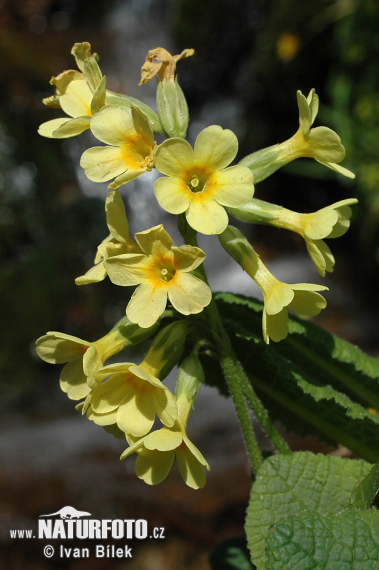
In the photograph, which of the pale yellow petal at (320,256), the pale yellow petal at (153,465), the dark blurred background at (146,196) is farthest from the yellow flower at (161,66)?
the dark blurred background at (146,196)

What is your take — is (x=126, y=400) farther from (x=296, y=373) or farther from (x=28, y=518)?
(x=28, y=518)

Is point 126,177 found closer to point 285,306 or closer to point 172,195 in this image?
point 172,195

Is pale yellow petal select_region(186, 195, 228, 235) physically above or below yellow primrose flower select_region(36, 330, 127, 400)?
above

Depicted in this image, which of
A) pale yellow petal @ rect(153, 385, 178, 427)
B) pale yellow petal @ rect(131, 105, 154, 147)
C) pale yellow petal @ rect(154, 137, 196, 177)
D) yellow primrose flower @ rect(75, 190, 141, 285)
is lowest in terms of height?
pale yellow petal @ rect(153, 385, 178, 427)

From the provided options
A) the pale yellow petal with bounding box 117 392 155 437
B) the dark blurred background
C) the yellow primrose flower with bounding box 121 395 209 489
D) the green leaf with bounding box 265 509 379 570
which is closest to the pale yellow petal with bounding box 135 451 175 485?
the yellow primrose flower with bounding box 121 395 209 489

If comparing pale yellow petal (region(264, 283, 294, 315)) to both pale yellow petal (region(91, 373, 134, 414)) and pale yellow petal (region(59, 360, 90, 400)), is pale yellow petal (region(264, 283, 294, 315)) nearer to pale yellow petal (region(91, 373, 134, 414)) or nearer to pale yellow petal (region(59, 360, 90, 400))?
pale yellow petal (region(91, 373, 134, 414))

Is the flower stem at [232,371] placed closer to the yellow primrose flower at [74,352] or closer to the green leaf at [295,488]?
the green leaf at [295,488]

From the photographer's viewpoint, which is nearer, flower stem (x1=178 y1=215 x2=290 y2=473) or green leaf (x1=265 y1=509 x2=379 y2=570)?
green leaf (x1=265 y1=509 x2=379 y2=570)

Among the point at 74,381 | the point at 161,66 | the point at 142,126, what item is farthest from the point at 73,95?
the point at 74,381
